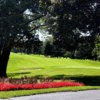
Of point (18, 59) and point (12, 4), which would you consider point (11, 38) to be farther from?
point (18, 59)

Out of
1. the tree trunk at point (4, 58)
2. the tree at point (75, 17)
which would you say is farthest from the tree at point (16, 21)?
the tree at point (75, 17)

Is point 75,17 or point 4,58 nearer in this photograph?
point 75,17

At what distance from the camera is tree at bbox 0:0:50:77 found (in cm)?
3103

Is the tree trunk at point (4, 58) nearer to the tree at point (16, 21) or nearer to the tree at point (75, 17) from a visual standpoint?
the tree at point (16, 21)

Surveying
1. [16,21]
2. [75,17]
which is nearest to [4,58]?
[16,21]

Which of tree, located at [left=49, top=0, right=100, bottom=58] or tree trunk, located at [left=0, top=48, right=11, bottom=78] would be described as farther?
tree trunk, located at [left=0, top=48, right=11, bottom=78]

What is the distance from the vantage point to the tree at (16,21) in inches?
1222

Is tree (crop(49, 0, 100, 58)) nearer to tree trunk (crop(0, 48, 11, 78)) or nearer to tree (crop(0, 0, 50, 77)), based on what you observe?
tree (crop(0, 0, 50, 77))

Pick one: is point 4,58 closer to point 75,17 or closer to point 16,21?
point 16,21

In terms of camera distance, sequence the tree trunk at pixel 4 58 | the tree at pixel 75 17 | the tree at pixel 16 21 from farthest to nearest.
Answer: the tree trunk at pixel 4 58
the tree at pixel 75 17
the tree at pixel 16 21

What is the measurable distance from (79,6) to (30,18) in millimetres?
5523

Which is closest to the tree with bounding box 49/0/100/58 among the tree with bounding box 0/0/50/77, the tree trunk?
the tree with bounding box 0/0/50/77

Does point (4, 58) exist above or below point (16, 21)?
below

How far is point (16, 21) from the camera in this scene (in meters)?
31.3
